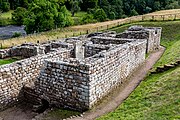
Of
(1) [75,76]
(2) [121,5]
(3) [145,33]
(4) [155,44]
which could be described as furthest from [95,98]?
(2) [121,5]

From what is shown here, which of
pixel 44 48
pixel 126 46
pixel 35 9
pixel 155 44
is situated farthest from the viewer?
pixel 35 9

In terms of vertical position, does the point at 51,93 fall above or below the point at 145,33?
below

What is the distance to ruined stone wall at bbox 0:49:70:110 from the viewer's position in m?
14.5

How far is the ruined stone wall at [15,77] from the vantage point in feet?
47.7

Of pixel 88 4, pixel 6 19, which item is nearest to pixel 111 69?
pixel 6 19

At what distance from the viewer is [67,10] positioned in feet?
256

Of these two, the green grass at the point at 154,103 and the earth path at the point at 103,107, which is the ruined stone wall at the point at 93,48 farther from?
the green grass at the point at 154,103

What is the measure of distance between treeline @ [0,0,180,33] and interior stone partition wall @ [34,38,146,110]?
49169mm

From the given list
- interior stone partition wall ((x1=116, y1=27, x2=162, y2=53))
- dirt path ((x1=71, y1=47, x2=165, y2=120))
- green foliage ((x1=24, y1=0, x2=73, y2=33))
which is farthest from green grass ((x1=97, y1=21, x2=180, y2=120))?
green foliage ((x1=24, y1=0, x2=73, y2=33))

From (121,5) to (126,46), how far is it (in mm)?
69356

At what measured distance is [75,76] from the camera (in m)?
12.9

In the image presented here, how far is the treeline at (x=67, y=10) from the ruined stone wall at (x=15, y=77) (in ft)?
154

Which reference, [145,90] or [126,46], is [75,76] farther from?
[126,46]

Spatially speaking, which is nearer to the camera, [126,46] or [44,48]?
[126,46]
